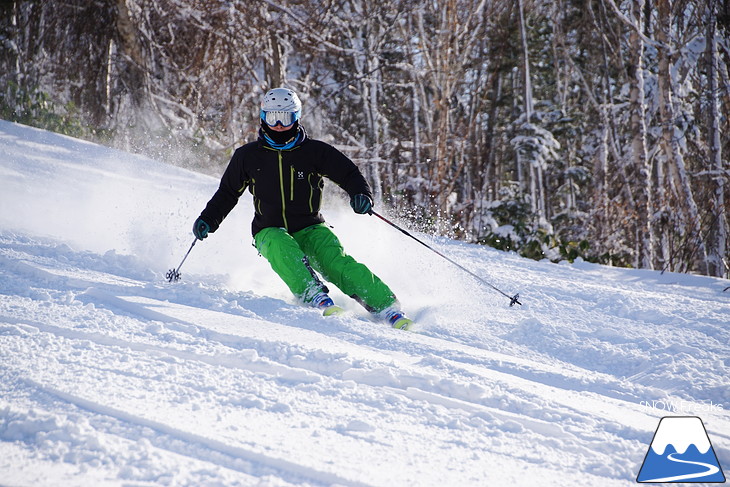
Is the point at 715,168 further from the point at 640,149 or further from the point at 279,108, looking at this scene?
the point at 279,108

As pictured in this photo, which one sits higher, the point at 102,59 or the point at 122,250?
the point at 102,59

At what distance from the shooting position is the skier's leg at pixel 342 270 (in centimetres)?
335

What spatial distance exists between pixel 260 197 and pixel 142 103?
27.1 ft

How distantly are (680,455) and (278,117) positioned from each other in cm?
266

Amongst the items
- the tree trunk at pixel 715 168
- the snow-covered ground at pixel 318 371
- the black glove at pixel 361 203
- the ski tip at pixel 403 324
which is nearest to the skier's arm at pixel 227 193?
the snow-covered ground at pixel 318 371

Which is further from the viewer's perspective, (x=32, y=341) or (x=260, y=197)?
(x=260, y=197)

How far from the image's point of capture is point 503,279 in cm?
452

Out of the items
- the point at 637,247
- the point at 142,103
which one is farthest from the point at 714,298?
the point at 142,103

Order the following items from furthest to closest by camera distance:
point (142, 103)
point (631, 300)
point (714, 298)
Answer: point (142, 103) < point (714, 298) < point (631, 300)

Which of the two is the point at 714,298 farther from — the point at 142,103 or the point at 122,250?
the point at 142,103

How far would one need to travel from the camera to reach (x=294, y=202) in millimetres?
3686

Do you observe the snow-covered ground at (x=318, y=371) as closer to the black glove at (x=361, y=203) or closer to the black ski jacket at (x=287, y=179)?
the black ski jacket at (x=287, y=179)

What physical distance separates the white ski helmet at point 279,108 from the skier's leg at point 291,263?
662mm

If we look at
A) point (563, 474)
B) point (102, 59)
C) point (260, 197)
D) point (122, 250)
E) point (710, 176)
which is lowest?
point (563, 474)
